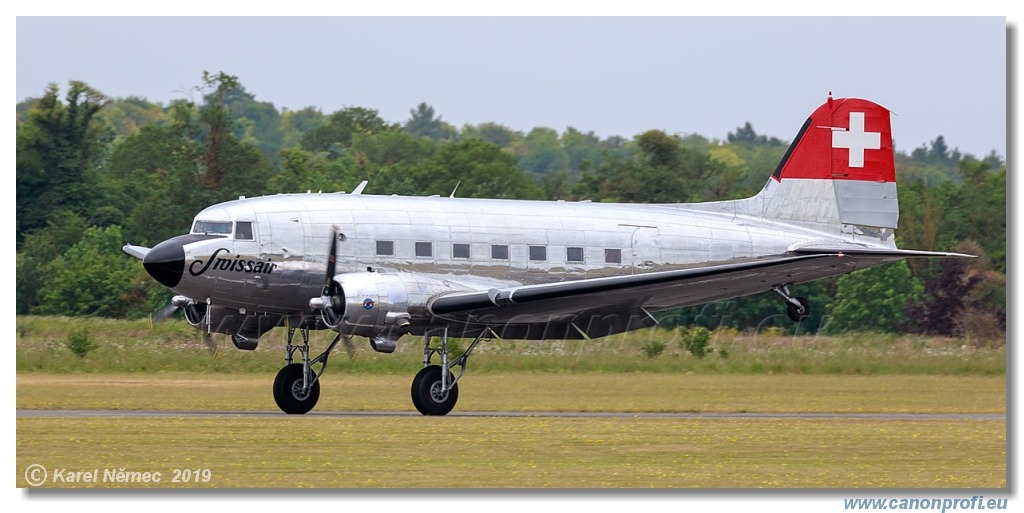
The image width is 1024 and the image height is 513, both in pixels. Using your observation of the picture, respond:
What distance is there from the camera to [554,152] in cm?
11806

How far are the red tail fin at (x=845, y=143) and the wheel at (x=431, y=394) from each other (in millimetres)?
7762

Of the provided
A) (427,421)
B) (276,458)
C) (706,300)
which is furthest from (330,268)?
(706,300)

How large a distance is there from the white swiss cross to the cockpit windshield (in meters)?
10.8

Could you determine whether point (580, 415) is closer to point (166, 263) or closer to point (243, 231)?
point (243, 231)

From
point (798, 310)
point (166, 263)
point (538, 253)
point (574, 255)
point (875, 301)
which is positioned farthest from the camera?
point (875, 301)

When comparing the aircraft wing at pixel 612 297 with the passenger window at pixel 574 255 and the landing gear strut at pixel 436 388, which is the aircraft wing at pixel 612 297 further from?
the passenger window at pixel 574 255

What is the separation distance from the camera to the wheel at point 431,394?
66.0 feet

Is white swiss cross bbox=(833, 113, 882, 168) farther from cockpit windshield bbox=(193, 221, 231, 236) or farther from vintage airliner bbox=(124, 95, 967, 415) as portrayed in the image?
cockpit windshield bbox=(193, 221, 231, 236)

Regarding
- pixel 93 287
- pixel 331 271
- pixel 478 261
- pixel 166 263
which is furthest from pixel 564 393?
pixel 93 287

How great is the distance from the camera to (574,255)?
22.0 metres

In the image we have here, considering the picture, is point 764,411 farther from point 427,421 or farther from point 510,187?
point 510,187

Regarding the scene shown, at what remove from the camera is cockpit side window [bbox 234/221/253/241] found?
19984 millimetres

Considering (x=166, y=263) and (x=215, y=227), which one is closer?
(x=166, y=263)

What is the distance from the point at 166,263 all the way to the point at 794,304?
1008 centimetres
